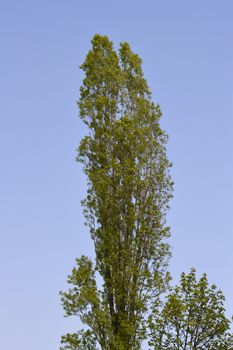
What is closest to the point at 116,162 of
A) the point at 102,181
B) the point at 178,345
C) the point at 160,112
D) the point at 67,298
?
the point at 102,181

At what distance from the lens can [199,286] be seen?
17938 mm

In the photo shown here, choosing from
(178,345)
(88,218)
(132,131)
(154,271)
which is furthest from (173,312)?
(132,131)

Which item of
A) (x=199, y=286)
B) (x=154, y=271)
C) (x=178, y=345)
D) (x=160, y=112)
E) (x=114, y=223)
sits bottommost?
(x=178, y=345)

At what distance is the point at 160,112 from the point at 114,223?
4163 millimetres

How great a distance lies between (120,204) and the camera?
20.7m

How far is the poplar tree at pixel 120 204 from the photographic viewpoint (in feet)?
64.6

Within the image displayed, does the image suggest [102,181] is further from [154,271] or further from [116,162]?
[154,271]

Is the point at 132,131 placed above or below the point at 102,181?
above

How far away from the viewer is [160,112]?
A: 2238 centimetres

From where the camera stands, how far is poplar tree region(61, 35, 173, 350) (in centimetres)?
1970

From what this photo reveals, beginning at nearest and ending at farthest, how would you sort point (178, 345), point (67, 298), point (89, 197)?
point (178, 345) < point (67, 298) < point (89, 197)

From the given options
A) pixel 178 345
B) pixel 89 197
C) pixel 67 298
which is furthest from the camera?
pixel 89 197

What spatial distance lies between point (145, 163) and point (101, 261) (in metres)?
3.31

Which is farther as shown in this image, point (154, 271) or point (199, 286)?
point (154, 271)
